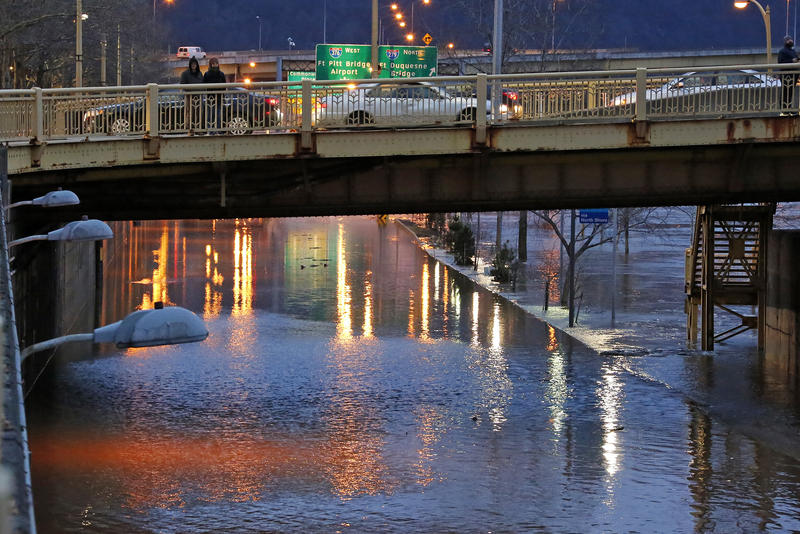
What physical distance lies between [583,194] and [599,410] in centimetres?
415

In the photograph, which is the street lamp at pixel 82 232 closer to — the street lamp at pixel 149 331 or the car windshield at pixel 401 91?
the street lamp at pixel 149 331

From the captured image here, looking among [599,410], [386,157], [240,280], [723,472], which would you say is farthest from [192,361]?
[240,280]

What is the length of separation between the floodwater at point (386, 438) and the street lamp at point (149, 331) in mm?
7256

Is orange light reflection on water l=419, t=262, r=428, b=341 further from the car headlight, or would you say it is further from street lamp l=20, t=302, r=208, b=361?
street lamp l=20, t=302, r=208, b=361

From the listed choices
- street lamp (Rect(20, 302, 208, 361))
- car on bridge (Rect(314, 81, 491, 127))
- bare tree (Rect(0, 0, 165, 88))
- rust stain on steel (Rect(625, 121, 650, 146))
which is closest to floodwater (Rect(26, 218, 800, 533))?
rust stain on steel (Rect(625, 121, 650, 146))

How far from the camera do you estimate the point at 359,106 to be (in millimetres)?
22266

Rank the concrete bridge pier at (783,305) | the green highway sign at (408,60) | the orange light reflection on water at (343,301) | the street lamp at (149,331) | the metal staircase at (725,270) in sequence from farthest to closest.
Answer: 1. the green highway sign at (408,60)
2. the orange light reflection on water at (343,301)
3. the metal staircase at (725,270)
4. the concrete bridge pier at (783,305)
5. the street lamp at (149,331)

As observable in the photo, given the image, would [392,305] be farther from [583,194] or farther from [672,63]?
[672,63]

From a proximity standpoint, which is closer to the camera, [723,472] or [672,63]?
[723,472]

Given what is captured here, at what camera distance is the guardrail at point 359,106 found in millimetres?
20922

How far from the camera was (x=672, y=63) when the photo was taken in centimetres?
8106

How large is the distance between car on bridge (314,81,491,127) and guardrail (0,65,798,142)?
0.09ft

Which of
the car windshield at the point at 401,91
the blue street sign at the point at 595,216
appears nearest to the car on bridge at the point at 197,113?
the car windshield at the point at 401,91

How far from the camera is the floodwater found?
15.2m
